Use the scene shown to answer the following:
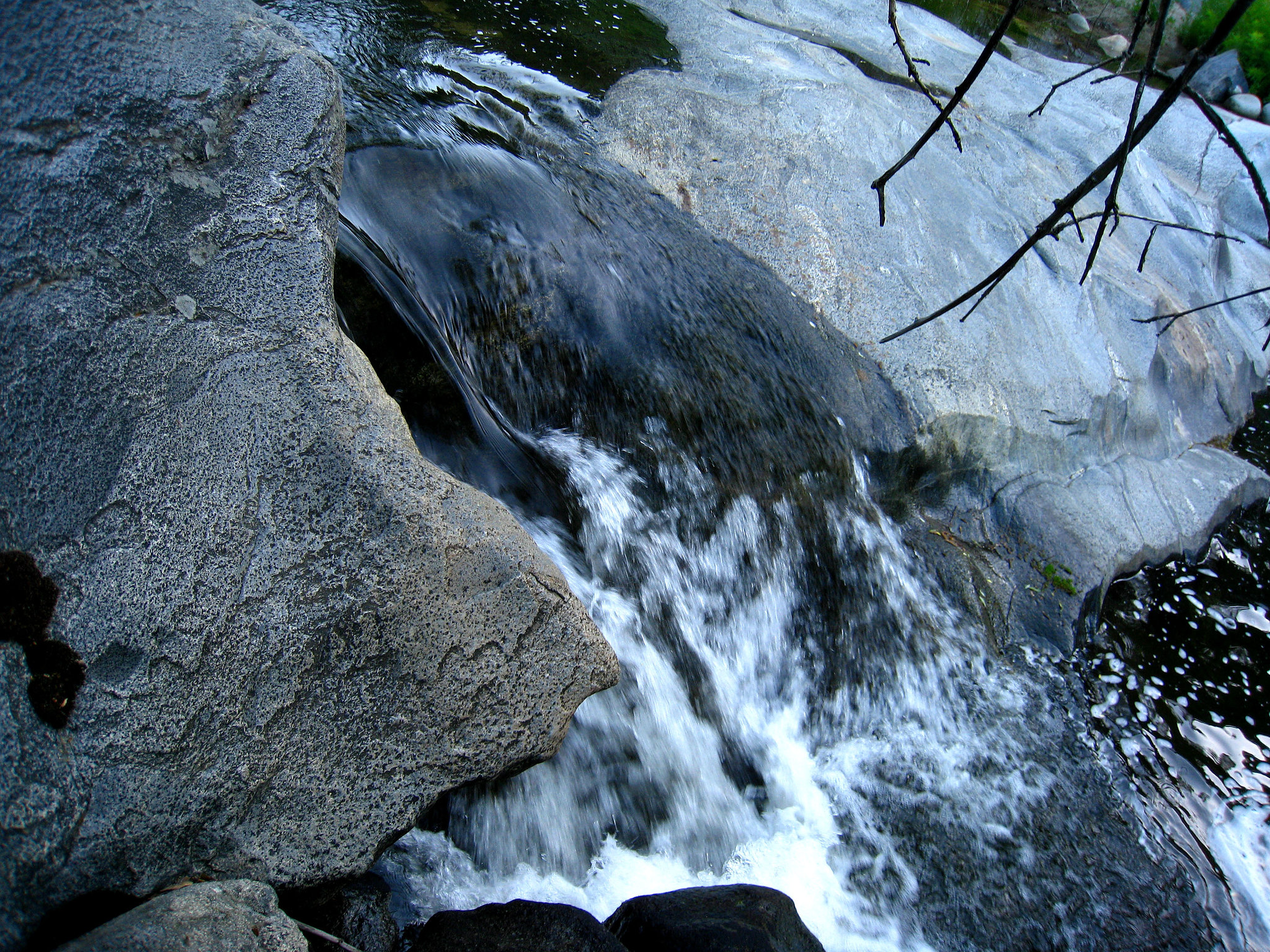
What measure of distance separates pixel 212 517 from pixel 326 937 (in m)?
1.06

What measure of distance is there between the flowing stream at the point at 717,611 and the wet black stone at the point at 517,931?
32 cm

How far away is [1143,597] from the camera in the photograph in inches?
180

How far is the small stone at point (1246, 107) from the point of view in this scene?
34.1 feet

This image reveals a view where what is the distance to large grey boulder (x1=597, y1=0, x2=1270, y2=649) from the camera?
4398 mm

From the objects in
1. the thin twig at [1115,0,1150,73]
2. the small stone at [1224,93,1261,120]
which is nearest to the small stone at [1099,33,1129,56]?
the small stone at [1224,93,1261,120]

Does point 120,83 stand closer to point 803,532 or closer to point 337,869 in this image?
point 337,869

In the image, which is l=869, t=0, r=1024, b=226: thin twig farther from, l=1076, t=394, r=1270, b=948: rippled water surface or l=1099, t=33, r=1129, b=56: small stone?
l=1099, t=33, r=1129, b=56: small stone

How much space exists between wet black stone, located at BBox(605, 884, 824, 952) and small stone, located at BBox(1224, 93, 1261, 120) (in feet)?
41.0

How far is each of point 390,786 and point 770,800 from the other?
1.64 meters

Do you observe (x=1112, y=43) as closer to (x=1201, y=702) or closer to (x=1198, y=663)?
(x=1198, y=663)

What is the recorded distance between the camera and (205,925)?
5.24ft

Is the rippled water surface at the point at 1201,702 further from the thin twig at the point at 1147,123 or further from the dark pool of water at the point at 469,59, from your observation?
the dark pool of water at the point at 469,59

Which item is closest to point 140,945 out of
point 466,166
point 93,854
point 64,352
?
point 93,854

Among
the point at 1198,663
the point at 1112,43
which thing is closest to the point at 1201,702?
the point at 1198,663
